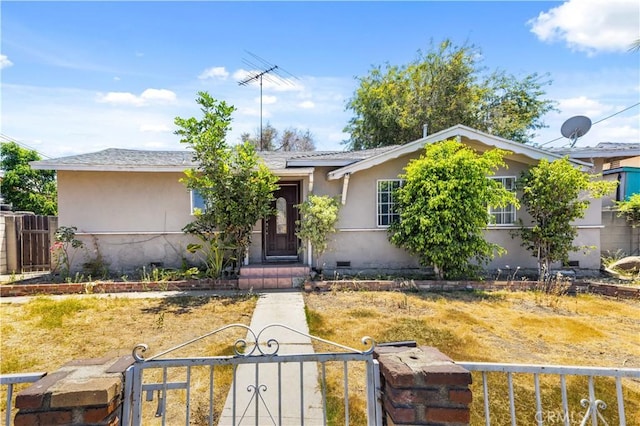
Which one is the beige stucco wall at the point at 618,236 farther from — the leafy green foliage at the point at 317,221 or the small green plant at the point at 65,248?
the small green plant at the point at 65,248

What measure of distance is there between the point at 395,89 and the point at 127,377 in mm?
21021

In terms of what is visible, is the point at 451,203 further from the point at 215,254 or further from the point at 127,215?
the point at 127,215

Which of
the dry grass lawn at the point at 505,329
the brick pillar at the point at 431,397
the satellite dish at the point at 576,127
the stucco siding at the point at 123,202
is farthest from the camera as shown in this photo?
the satellite dish at the point at 576,127

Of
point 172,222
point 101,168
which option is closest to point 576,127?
point 172,222

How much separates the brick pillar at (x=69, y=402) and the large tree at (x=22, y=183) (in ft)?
70.1

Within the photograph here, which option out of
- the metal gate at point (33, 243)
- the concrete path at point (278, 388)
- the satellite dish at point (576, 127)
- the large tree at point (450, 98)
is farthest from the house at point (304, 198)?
the large tree at point (450, 98)

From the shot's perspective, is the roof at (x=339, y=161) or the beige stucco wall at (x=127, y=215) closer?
the roof at (x=339, y=161)

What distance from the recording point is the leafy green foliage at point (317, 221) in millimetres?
8211

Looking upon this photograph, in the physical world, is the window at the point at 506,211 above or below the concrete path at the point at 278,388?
above

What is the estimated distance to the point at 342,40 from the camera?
40.4ft

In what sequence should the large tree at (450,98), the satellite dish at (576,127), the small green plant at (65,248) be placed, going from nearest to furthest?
the small green plant at (65,248) → the satellite dish at (576,127) → the large tree at (450,98)

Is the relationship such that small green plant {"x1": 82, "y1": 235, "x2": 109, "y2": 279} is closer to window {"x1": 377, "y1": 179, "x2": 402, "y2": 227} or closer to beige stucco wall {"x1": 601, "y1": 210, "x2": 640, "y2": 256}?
window {"x1": 377, "y1": 179, "x2": 402, "y2": 227}

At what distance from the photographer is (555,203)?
25.9ft

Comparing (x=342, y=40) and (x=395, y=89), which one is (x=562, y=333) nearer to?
(x=342, y=40)
